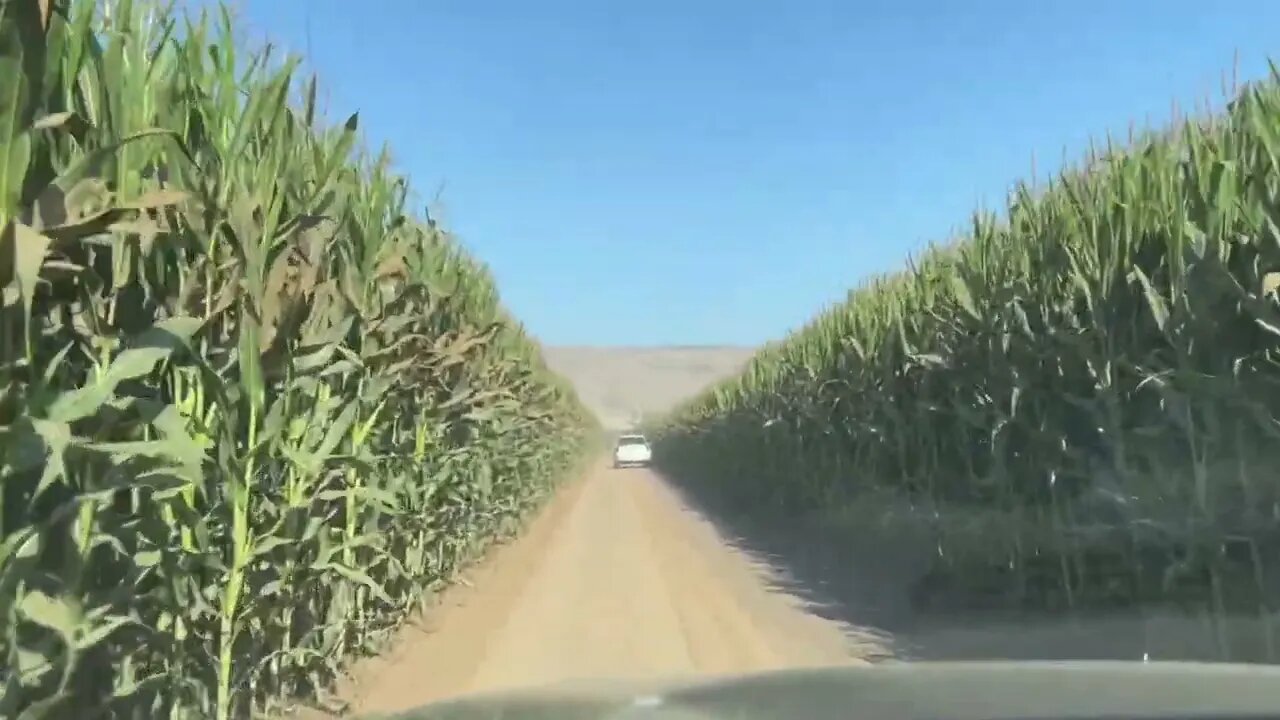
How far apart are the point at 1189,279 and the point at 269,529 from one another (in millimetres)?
4774

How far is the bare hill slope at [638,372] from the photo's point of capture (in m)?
153

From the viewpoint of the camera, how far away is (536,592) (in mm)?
11164

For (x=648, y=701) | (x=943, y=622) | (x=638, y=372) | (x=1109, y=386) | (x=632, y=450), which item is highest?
(x=638, y=372)

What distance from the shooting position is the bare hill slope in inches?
6024

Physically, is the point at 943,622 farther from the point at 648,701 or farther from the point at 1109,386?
the point at 648,701

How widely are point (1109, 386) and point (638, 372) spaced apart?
161 meters

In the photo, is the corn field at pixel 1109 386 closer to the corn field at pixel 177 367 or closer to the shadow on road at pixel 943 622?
the shadow on road at pixel 943 622

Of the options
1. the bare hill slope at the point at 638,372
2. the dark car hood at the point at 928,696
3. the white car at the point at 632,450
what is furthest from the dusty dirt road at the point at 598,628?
the bare hill slope at the point at 638,372

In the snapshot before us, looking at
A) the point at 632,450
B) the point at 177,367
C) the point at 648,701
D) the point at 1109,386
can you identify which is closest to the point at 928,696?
the point at 648,701

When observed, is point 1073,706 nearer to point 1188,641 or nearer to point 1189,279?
point 1189,279

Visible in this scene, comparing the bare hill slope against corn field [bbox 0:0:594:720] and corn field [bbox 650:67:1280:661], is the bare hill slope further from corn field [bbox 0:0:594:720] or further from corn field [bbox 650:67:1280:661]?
corn field [bbox 0:0:594:720]

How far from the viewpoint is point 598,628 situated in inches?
356

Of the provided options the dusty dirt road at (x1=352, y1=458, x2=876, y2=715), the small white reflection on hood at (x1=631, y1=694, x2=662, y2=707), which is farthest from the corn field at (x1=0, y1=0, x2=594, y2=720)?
the small white reflection on hood at (x1=631, y1=694, x2=662, y2=707)

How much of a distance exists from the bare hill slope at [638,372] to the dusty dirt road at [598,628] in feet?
419
